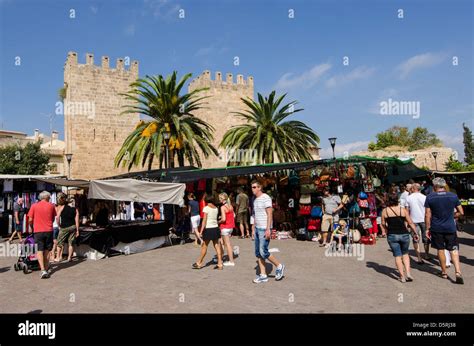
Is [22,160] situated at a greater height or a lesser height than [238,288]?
greater

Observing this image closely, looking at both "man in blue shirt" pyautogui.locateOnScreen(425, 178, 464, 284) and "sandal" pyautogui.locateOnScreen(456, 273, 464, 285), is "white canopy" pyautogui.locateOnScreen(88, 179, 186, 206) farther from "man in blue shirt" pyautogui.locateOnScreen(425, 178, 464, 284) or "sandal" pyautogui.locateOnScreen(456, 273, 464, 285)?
"sandal" pyautogui.locateOnScreen(456, 273, 464, 285)

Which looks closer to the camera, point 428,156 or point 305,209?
point 305,209

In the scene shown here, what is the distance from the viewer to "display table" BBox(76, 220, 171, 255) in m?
9.73

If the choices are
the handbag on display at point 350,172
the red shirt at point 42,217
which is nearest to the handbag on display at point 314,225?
the handbag on display at point 350,172

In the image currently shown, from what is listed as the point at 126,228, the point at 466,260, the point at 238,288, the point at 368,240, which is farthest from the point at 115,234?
the point at 466,260

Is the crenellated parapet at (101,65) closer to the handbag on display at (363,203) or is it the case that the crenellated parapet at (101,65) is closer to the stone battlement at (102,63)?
the stone battlement at (102,63)

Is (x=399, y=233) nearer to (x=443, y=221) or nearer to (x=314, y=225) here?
(x=443, y=221)

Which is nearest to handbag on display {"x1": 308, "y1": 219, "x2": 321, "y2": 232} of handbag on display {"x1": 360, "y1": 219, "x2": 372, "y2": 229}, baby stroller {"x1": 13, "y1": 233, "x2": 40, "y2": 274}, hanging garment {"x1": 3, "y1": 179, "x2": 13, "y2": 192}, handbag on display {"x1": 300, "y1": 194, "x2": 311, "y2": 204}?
handbag on display {"x1": 300, "y1": 194, "x2": 311, "y2": 204}

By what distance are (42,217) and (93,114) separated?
22447 millimetres

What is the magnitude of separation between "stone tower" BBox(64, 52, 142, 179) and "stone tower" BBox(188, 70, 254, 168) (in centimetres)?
712

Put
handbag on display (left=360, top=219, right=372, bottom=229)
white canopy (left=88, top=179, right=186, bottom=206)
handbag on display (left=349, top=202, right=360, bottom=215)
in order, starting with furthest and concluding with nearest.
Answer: handbag on display (left=349, top=202, right=360, bottom=215) → handbag on display (left=360, top=219, right=372, bottom=229) → white canopy (left=88, top=179, right=186, bottom=206)

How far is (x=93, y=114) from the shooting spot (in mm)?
28297
